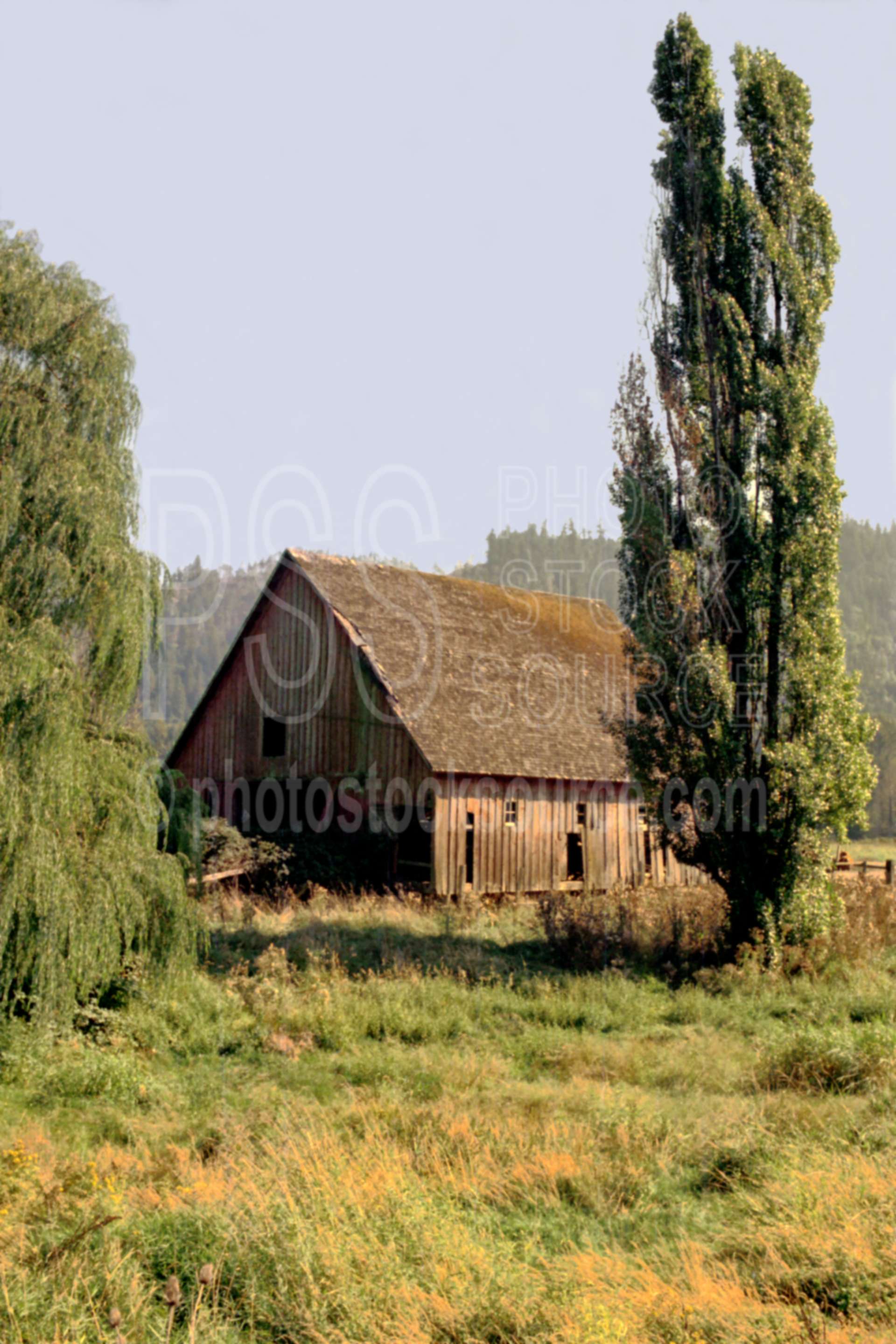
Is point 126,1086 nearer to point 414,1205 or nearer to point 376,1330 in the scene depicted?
point 414,1205

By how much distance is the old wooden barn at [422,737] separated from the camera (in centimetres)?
2212

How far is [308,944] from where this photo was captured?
16156 millimetres

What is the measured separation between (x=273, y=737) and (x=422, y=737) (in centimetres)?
→ 592

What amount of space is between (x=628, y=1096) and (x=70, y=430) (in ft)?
31.2

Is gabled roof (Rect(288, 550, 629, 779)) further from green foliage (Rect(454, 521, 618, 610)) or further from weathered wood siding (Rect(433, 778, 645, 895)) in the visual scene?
green foliage (Rect(454, 521, 618, 610))

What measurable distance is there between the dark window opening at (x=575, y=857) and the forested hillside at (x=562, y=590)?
306 ft

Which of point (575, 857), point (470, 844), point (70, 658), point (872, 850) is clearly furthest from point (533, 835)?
point (872, 850)

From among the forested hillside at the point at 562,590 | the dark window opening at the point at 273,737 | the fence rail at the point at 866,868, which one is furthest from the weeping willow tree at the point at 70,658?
the forested hillside at the point at 562,590

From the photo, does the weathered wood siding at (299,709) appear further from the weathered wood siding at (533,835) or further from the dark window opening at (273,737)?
the weathered wood siding at (533,835)

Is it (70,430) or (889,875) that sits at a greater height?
(70,430)

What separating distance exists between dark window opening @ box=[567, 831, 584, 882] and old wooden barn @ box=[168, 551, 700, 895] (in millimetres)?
36

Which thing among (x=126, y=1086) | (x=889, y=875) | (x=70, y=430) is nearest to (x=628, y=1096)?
(x=126, y=1086)

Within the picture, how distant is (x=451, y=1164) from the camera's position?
7871 millimetres

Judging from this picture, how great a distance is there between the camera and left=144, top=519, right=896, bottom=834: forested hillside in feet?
423
